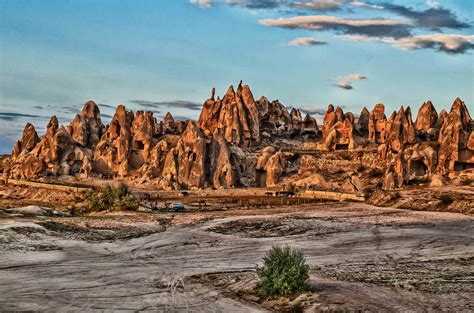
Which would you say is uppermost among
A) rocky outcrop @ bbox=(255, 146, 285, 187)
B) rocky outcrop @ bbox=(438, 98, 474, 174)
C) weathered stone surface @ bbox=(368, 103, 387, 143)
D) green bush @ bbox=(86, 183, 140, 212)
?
weathered stone surface @ bbox=(368, 103, 387, 143)

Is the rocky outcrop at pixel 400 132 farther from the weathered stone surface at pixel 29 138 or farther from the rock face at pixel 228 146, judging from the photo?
the weathered stone surface at pixel 29 138

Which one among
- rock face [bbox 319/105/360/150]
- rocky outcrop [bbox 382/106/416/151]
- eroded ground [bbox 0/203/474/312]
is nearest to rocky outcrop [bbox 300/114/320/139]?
rock face [bbox 319/105/360/150]

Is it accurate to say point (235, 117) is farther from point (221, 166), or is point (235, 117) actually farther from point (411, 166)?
point (411, 166)

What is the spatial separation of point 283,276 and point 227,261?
10975mm

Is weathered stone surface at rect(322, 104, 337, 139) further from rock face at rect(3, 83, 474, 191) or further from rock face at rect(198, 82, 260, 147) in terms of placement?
rock face at rect(198, 82, 260, 147)

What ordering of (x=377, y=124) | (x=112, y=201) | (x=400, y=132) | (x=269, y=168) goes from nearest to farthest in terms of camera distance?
(x=112, y=201) < (x=269, y=168) < (x=400, y=132) < (x=377, y=124)

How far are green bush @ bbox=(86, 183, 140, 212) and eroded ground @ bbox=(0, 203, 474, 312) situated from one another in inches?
279

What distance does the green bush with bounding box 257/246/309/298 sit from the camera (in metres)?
25.3

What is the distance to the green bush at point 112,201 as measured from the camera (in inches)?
2663

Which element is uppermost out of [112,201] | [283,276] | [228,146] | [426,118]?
[426,118]

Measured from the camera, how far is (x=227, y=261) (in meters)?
36.0

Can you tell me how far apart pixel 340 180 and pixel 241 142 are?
3423 centimetres

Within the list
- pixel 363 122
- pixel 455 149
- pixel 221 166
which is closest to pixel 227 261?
pixel 221 166

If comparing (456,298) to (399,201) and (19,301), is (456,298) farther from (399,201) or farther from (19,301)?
(399,201)
